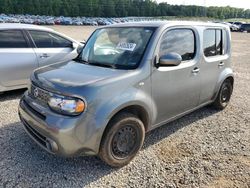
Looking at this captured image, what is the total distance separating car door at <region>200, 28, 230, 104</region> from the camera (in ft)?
14.8

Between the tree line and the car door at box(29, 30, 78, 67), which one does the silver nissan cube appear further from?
the tree line

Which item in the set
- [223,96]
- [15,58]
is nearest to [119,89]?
[223,96]

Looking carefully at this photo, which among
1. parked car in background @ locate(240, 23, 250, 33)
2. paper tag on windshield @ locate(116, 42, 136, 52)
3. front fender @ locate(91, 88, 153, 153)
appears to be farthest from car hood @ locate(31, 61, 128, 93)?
parked car in background @ locate(240, 23, 250, 33)

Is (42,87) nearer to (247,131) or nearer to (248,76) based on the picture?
(247,131)

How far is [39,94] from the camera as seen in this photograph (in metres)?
3.27

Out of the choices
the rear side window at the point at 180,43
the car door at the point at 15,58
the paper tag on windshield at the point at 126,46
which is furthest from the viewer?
the car door at the point at 15,58

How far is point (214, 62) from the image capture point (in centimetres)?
470

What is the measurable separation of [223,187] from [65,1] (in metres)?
90.0

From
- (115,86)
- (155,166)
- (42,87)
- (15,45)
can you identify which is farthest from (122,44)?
(15,45)

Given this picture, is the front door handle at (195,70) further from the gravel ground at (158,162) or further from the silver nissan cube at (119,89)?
the gravel ground at (158,162)

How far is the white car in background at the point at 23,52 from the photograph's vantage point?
561cm

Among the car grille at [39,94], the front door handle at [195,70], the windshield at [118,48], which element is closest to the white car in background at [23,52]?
the windshield at [118,48]

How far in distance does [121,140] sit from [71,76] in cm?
102

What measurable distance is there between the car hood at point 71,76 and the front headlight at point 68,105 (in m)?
0.10
